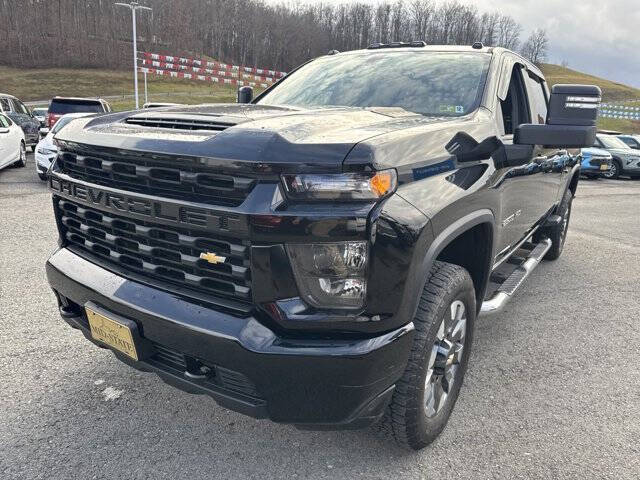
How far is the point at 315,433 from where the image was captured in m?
2.63

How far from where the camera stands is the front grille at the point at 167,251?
192 centimetres

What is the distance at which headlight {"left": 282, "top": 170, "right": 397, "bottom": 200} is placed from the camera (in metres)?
1.81

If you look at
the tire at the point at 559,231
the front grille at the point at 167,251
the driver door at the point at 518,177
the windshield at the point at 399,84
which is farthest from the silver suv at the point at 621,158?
the front grille at the point at 167,251

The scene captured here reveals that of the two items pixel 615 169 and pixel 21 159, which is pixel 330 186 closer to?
pixel 21 159

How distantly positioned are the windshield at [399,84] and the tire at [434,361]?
1.12 metres

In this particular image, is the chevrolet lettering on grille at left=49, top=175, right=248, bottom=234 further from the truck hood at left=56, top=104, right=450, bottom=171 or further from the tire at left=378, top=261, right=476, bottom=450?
the tire at left=378, top=261, right=476, bottom=450

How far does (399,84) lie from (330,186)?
1.76 meters

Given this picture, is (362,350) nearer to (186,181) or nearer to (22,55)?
(186,181)

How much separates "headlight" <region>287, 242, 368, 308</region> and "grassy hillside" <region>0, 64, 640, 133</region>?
45540 mm

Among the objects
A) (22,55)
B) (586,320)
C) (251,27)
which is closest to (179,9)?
(251,27)

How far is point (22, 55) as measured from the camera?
62.0 metres

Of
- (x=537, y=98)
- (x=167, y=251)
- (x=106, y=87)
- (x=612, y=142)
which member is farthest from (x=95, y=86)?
(x=167, y=251)

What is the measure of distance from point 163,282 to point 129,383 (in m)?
1.16

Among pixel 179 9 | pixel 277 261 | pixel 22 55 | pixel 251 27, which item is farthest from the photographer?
pixel 251 27
